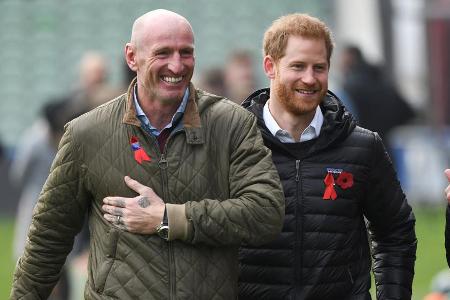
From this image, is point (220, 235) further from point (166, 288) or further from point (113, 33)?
point (113, 33)

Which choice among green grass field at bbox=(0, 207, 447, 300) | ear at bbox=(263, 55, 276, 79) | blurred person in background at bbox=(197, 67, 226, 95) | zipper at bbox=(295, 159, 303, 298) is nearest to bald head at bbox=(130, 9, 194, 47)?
ear at bbox=(263, 55, 276, 79)

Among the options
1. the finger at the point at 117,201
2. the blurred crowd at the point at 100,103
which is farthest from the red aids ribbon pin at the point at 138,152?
the blurred crowd at the point at 100,103

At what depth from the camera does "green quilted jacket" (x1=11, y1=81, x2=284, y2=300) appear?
546cm

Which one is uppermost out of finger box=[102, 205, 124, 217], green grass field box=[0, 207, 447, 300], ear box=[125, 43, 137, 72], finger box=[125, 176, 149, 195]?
ear box=[125, 43, 137, 72]

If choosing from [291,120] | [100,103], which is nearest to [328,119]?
[291,120]

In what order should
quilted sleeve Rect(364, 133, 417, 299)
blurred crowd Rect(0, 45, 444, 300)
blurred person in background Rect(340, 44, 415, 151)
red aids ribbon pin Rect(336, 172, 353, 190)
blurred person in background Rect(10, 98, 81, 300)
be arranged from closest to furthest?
red aids ribbon pin Rect(336, 172, 353, 190) < quilted sleeve Rect(364, 133, 417, 299) < blurred person in background Rect(10, 98, 81, 300) < blurred crowd Rect(0, 45, 444, 300) < blurred person in background Rect(340, 44, 415, 151)

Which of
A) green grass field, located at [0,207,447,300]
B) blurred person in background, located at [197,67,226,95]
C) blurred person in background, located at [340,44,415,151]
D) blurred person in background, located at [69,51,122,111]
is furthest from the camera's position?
blurred person in background, located at [340,44,415,151]

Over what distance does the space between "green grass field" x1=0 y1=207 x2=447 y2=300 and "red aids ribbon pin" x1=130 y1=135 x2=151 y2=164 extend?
7182 mm

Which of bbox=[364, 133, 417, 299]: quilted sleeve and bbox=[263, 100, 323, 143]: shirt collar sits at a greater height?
bbox=[263, 100, 323, 143]: shirt collar

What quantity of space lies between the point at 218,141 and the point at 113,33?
1755 centimetres

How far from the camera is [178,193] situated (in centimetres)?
554

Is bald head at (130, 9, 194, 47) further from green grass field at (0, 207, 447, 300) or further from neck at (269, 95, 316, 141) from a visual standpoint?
green grass field at (0, 207, 447, 300)

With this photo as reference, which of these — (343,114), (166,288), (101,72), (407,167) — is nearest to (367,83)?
(101,72)

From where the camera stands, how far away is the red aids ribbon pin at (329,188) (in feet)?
20.2
